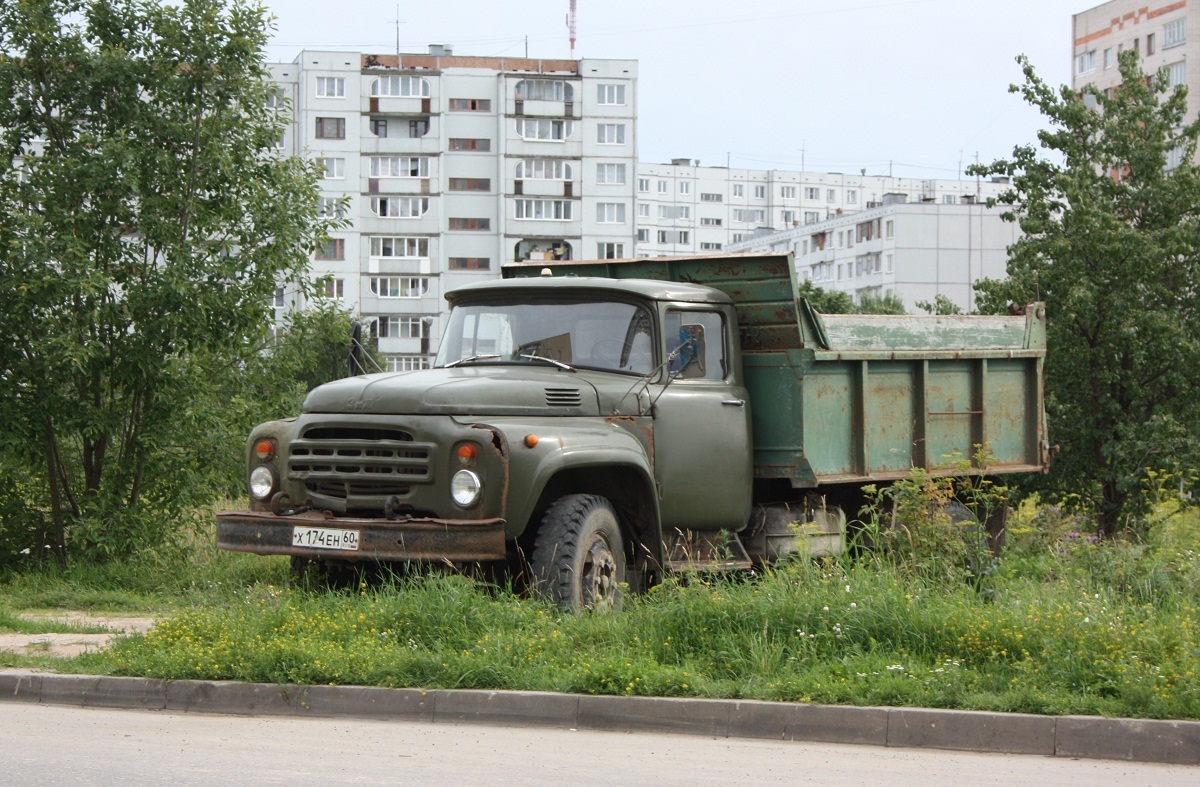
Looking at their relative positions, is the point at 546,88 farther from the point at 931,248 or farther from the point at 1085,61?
the point at 931,248

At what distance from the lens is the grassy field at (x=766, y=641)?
7168mm

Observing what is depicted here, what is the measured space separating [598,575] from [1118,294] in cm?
1106

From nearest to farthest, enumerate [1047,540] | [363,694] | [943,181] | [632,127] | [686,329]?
[363,694], [686,329], [1047,540], [632,127], [943,181]

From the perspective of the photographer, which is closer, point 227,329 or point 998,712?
point 998,712

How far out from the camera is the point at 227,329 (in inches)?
513

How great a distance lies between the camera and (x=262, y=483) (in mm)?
9719

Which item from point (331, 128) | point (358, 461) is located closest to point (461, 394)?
point (358, 461)

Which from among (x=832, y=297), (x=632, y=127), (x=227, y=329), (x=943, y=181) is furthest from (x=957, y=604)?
(x=943, y=181)

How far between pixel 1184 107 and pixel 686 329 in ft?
38.2

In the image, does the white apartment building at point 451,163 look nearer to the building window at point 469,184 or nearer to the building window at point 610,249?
the building window at point 469,184

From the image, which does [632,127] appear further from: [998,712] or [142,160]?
[998,712]

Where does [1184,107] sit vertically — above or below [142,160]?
above

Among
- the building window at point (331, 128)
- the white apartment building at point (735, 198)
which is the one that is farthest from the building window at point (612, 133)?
the white apartment building at point (735, 198)

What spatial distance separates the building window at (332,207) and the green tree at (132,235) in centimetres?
38
